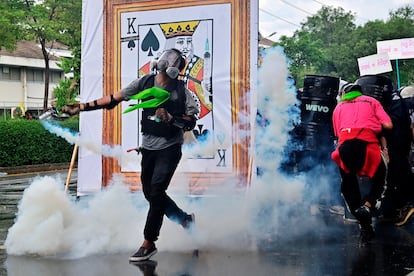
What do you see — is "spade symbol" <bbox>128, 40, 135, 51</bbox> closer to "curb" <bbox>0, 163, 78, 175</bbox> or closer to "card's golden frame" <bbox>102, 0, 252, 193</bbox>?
"card's golden frame" <bbox>102, 0, 252, 193</bbox>

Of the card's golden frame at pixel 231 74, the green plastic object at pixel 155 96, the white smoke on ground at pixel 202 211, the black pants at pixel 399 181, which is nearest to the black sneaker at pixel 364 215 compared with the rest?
the white smoke on ground at pixel 202 211

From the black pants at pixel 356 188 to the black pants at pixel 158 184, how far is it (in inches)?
69.4

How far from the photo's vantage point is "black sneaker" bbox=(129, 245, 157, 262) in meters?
6.14

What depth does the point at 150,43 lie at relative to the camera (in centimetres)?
842

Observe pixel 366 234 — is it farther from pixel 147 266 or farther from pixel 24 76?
pixel 24 76

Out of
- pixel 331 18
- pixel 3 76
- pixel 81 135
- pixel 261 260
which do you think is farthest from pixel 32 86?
pixel 261 260

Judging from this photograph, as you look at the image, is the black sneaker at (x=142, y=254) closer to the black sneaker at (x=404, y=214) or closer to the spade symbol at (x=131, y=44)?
the spade symbol at (x=131, y=44)

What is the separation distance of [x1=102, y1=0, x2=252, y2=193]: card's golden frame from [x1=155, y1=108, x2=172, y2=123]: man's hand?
5.63 ft

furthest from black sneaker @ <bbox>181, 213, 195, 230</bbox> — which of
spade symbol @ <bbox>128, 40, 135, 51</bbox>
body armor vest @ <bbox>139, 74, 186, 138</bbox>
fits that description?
spade symbol @ <bbox>128, 40, 135, 51</bbox>

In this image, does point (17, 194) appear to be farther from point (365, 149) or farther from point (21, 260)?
point (365, 149)

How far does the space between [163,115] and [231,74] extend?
1.87 m

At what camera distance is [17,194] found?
12.5m

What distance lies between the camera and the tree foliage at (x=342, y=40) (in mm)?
34594

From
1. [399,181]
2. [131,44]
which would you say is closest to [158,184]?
[131,44]
